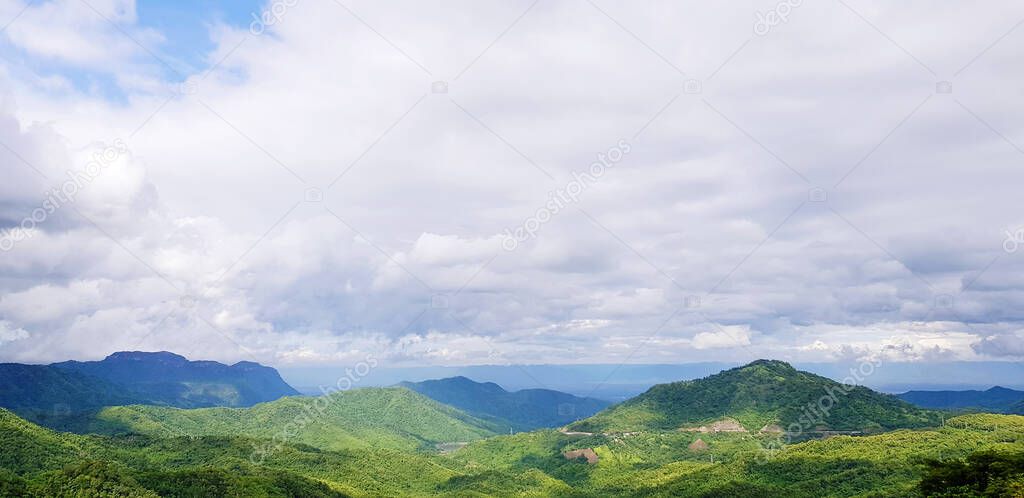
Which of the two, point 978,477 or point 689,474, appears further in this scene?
point 689,474

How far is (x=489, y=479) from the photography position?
19838cm

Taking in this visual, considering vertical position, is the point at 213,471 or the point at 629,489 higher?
the point at 213,471

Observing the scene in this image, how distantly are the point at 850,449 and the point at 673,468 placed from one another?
1997 inches

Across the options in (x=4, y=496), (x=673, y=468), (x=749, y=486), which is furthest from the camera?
(x=673, y=468)

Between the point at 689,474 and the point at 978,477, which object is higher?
the point at 978,477

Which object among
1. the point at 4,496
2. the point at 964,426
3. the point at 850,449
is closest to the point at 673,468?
the point at 850,449

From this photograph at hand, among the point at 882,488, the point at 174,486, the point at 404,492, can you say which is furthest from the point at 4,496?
the point at 882,488

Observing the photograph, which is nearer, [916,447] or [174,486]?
[174,486]

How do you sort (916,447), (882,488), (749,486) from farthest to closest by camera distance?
(916,447) → (749,486) → (882,488)

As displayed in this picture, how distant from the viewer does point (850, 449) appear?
16125 cm

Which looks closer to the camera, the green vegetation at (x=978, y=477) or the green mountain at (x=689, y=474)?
the green vegetation at (x=978, y=477)

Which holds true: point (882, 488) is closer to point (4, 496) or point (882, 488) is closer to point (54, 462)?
point (4, 496)

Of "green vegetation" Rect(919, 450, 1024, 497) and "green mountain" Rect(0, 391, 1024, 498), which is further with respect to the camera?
"green mountain" Rect(0, 391, 1024, 498)

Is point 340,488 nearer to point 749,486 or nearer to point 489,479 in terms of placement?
point 489,479
